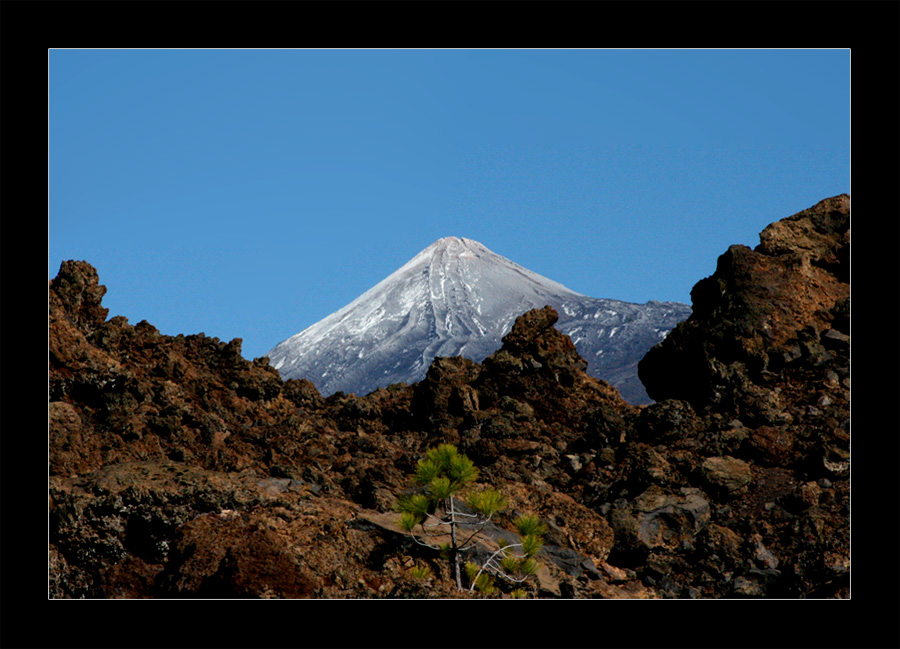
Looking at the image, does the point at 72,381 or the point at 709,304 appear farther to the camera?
the point at 709,304

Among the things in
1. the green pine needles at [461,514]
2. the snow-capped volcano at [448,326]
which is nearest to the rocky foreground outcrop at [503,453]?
the green pine needles at [461,514]

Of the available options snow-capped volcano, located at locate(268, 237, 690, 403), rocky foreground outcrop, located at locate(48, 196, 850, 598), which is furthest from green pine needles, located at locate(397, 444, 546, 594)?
snow-capped volcano, located at locate(268, 237, 690, 403)

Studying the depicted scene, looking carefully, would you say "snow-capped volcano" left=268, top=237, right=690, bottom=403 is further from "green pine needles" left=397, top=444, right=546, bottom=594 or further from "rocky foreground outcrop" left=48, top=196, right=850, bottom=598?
"green pine needles" left=397, top=444, right=546, bottom=594

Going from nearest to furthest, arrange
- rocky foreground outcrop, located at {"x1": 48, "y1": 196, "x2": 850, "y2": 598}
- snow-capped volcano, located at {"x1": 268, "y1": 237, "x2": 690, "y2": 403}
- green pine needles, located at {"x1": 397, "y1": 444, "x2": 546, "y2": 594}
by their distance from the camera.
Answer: green pine needles, located at {"x1": 397, "y1": 444, "x2": 546, "y2": 594} < rocky foreground outcrop, located at {"x1": 48, "y1": 196, "x2": 850, "y2": 598} < snow-capped volcano, located at {"x1": 268, "y1": 237, "x2": 690, "y2": 403}

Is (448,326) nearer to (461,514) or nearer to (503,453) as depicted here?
(503,453)

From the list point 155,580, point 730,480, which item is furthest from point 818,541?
point 155,580
